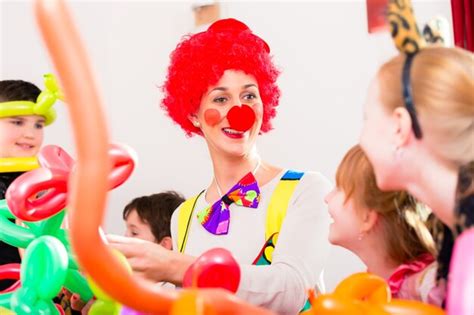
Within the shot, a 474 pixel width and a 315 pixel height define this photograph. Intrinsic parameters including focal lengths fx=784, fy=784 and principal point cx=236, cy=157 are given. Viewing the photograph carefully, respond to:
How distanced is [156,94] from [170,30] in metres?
0.23

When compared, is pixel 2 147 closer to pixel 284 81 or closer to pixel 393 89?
pixel 284 81

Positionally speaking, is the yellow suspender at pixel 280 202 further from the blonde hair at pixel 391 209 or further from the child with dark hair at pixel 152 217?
the child with dark hair at pixel 152 217

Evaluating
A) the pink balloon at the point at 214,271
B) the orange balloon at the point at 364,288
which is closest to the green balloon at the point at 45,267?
the pink balloon at the point at 214,271

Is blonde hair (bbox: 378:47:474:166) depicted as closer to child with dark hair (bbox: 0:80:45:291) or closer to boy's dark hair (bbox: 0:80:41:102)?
child with dark hair (bbox: 0:80:45:291)

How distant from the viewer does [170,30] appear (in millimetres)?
2740

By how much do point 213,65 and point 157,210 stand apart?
0.86m

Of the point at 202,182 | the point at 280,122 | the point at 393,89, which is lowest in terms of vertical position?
the point at 202,182

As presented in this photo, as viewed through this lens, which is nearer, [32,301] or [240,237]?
[32,301]

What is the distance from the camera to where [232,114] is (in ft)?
4.42

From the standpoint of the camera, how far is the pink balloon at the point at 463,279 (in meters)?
0.62

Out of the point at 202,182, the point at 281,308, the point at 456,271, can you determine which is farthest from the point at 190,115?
the point at 202,182

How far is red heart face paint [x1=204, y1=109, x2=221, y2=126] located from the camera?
1.37 m

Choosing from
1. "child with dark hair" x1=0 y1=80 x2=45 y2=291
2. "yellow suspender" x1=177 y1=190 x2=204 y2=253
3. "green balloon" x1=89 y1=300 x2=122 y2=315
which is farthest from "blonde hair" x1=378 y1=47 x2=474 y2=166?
"child with dark hair" x1=0 y1=80 x2=45 y2=291

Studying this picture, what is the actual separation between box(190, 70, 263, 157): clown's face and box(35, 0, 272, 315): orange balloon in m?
0.72
